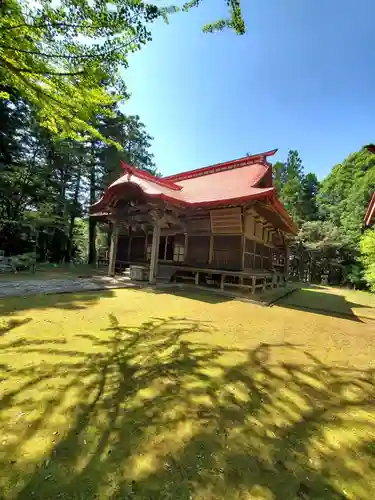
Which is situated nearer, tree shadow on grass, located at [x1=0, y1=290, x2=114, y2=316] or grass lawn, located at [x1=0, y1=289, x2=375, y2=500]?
grass lawn, located at [x1=0, y1=289, x2=375, y2=500]

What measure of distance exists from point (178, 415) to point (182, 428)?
0.47ft

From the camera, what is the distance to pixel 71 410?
186 centimetres

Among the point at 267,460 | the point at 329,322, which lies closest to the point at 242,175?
the point at 329,322

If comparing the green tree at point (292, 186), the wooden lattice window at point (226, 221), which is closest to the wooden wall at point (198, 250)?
the wooden lattice window at point (226, 221)

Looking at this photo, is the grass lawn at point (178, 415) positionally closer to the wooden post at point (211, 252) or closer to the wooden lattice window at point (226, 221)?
the wooden lattice window at point (226, 221)

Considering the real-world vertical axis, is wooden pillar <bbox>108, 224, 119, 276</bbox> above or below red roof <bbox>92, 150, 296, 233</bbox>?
below

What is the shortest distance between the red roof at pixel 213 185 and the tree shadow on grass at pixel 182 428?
678 cm

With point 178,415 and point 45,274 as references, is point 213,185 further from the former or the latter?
point 178,415

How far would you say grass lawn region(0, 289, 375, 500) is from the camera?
1337 millimetres

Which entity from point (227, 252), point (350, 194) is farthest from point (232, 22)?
point (350, 194)

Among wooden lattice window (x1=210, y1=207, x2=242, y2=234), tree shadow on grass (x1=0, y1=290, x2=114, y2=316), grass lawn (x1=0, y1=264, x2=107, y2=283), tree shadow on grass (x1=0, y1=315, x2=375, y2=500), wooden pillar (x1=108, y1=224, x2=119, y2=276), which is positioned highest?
wooden lattice window (x1=210, y1=207, x2=242, y2=234)

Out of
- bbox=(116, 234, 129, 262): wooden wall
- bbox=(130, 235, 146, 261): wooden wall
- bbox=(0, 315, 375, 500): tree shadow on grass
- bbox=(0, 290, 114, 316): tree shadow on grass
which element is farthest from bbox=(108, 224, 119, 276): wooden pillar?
bbox=(0, 315, 375, 500): tree shadow on grass

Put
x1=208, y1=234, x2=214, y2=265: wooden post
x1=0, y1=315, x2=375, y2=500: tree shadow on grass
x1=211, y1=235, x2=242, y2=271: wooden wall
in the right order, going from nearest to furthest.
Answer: x1=0, y1=315, x2=375, y2=500: tree shadow on grass, x1=211, y1=235, x2=242, y2=271: wooden wall, x1=208, y1=234, x2=214, y2=265: wooden post

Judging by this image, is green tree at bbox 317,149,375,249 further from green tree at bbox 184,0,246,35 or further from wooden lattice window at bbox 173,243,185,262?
green tree at bbox 184,0,246,35
